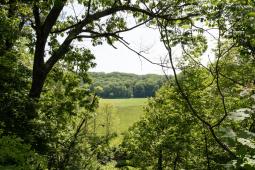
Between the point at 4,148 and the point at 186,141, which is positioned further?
the point at 186,141

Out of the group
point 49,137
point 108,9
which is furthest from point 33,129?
point 108,9

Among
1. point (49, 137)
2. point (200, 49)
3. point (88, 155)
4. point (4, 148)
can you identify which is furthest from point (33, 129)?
point (88, 155)

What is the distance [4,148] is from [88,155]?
559 inches

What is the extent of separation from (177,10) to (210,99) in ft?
46.8

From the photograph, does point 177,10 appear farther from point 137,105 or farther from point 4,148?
point 137,105

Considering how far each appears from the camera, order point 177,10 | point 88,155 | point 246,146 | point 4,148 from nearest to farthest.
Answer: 1. point 246,146
2. point 4,148
3. point 177,10
4. point 88,155

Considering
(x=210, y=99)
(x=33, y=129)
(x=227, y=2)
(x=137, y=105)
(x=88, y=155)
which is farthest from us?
(x=137, y=105)

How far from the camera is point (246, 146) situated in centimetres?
367

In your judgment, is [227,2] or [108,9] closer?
[227,2]

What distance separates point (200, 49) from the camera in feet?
44.4

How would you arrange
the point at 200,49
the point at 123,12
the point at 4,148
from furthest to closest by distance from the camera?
1. the point at 123,12
2. the point at 200,49
3. the point at 4,148

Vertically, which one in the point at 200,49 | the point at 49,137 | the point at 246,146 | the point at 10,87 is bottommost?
the point at 49,137

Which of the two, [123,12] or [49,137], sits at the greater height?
[123,12]

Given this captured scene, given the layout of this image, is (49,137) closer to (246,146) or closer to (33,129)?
(33,129)
